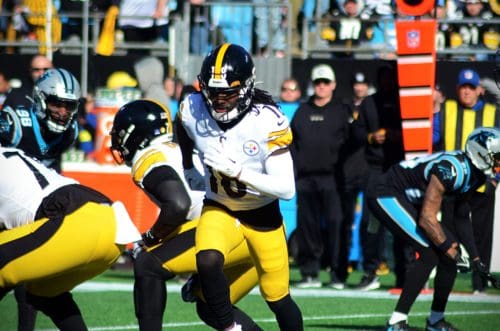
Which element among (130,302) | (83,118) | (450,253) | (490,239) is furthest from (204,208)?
(83,118)

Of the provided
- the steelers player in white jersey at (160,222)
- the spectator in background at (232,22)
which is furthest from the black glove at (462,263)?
the spectator in background at (232,22)

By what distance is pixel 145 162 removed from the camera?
6359 mm

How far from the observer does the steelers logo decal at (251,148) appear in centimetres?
632

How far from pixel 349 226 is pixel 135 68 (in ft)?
13.5

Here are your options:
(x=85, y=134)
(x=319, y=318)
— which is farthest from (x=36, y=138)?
(x=85, y=134)

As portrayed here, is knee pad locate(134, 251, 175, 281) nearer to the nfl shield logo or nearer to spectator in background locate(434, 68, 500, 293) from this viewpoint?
spectator in background locate(434, 68, 500, 293)

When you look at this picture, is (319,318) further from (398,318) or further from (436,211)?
(436,211)

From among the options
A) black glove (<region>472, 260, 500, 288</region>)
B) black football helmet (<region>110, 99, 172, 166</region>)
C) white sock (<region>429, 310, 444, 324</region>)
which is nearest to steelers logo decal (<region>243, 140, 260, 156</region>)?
black football helmet (<region>110, 99, 172, 166</region>)

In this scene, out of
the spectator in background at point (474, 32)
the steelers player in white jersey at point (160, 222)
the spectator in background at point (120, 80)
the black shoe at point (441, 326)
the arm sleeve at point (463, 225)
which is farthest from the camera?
the spectator in background at point (120, 80)

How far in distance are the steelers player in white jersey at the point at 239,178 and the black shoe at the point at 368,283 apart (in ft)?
14.9

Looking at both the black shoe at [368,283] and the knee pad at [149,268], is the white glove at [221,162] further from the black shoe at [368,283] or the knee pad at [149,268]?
the black shoe at [368,283]

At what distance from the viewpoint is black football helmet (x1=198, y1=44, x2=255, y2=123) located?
6.27 metres

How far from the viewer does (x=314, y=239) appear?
11.4 m

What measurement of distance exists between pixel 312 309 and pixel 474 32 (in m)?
5.88
